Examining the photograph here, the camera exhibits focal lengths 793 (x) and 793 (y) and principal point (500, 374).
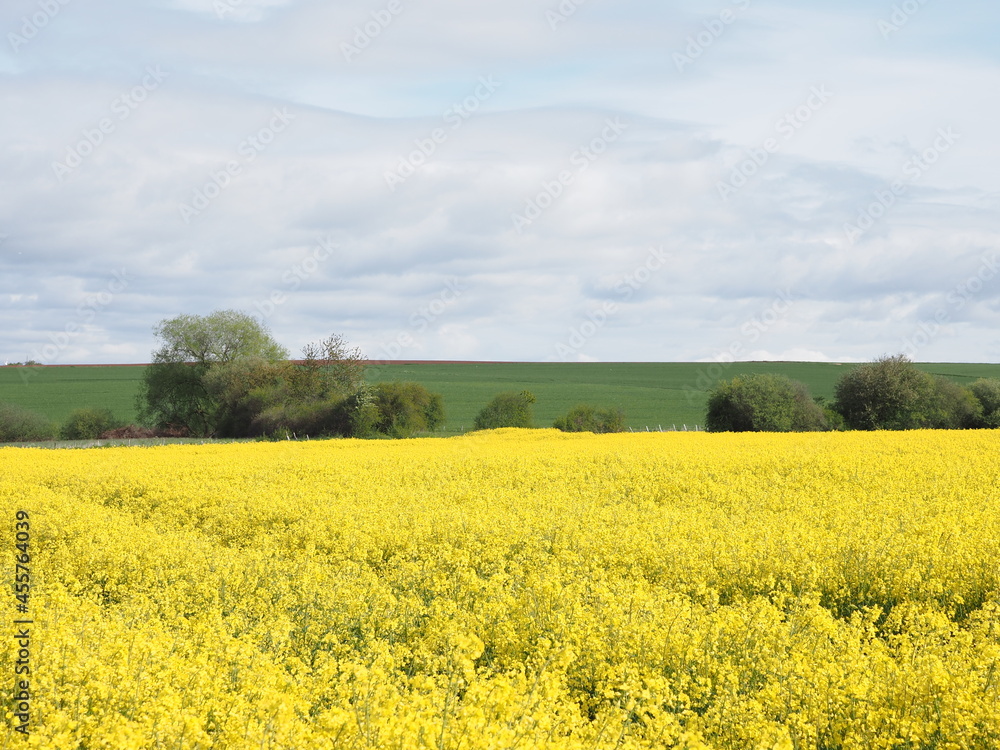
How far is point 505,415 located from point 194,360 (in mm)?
29300

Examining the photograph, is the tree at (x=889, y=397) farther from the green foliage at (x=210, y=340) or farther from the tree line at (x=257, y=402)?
the green foliage at (x=210, y=340)

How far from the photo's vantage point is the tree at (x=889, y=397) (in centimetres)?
4688

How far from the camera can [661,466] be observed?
20953 mm

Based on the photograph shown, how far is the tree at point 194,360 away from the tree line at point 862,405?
36.0 metres

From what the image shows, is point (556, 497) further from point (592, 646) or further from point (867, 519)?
point (592, 646)

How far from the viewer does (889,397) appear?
4700 centimetres

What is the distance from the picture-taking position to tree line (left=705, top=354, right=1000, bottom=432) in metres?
46.0

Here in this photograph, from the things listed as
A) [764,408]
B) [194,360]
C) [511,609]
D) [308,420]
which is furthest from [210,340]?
[511,609]

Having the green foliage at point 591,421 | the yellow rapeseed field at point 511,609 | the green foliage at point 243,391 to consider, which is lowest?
the yellow rapeseed field at point 511,609

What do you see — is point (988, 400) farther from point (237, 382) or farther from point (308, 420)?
point (237, 382)

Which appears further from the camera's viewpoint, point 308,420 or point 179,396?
point 179,396

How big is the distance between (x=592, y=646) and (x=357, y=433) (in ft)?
136

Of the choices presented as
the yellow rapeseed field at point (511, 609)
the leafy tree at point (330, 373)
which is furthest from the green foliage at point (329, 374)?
the yellow rapeseed field at point (511, 609)

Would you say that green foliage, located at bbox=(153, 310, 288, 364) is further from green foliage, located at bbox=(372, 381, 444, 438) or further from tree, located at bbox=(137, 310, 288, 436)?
green foliage, located at bbox=(372, 381, 444, 438)
